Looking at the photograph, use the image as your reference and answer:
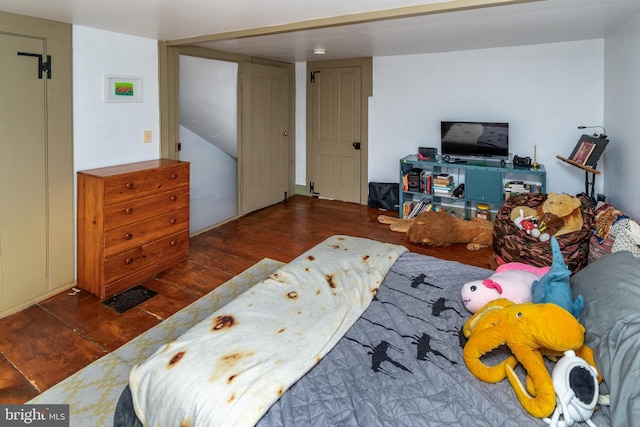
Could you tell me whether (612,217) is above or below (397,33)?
below

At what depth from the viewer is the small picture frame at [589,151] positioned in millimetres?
3659

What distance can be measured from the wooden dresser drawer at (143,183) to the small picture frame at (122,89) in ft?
2.42

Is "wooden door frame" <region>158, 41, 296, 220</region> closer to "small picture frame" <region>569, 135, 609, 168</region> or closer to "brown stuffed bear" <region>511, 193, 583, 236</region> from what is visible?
"brown stuffed bear" <region>511, 193, 583, 236</region>

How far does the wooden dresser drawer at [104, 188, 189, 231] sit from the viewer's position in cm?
316

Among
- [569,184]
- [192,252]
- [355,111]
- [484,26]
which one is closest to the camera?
[484,26]

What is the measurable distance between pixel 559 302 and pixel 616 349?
0.30 metres

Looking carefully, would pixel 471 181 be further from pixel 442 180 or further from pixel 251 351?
pixel 251 351

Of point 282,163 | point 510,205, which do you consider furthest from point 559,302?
point 282,163

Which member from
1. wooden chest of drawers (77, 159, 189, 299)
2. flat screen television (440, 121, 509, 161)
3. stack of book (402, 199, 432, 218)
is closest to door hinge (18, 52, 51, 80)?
wooden chest of drawers (77, 159, 189, 299)

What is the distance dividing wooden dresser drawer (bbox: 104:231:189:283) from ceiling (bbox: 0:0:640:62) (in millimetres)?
1780

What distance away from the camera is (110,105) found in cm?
354

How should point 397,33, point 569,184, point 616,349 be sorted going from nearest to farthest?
point 616,349 → point 397,33 → point 569,184

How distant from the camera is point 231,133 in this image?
5238 mm

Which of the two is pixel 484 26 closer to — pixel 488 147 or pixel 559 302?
pixel 488 147
